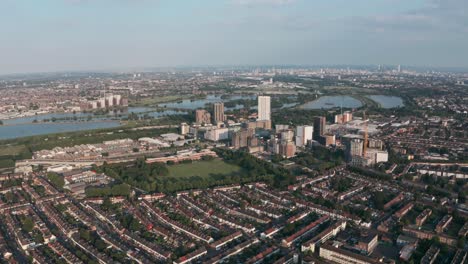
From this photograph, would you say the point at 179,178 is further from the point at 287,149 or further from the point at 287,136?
the point at 287,136

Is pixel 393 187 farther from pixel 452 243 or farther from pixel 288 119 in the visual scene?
pixel 288 119

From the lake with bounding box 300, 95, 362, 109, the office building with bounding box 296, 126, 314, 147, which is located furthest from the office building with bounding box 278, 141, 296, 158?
the lake with bounding box 300, 95, 362, 109

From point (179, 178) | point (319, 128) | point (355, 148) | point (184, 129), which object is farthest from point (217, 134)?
point (355, 148)

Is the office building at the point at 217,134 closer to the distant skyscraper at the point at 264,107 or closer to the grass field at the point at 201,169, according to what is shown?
the grass field at the point at 201,169

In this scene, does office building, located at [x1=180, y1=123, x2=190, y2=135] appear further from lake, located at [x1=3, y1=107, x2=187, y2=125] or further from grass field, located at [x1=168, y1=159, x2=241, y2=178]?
lake, located at [x1=3, y1=107, x2=187, y2=125]

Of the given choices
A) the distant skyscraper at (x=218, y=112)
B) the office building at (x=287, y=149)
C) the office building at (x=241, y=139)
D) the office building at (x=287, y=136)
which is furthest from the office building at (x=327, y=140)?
the distant skyscraper at (x=218, y=112)

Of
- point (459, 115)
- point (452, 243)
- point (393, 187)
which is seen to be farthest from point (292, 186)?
point (459, 115)

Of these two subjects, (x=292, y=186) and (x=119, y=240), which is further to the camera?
(x=292, y=186)

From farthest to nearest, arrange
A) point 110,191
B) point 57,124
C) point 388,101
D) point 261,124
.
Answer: point 388,101
point 57,124
point 261,124
point 110,191
